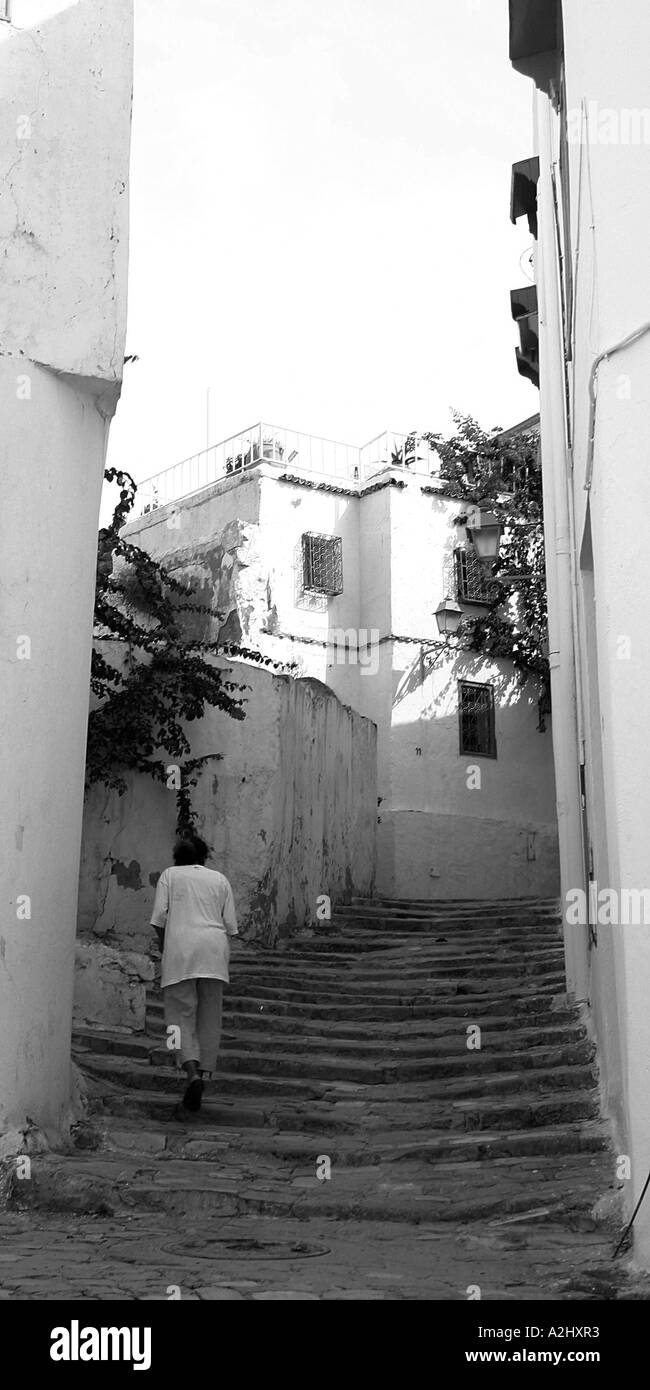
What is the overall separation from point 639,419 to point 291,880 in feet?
28.7

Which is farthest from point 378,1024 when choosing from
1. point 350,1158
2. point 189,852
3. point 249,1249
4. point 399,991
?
point 249,1249

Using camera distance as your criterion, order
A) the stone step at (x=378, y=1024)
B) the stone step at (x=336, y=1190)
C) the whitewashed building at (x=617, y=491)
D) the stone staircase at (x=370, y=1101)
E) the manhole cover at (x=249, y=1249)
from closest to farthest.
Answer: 1. the whitewashed building at (x=617, y=491)
2. the manhole cover at (x=249, y=1249)
3. the stone step at (x=336, y=1190)
4. the stone staircase at (x=370, y=1101)
5. the stone step at (x=378, y=1024)

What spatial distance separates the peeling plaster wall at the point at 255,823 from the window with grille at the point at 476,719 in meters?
5.62

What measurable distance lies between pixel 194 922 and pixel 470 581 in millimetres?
14531

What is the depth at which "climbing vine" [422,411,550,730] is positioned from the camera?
21.3 m

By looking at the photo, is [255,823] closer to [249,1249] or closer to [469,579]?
[249,1249]

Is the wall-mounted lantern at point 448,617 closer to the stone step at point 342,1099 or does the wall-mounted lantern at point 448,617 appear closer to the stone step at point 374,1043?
the stone step at point 374,1043

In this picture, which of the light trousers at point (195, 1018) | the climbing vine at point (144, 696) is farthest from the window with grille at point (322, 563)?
the light trousers at point (195, 1018)

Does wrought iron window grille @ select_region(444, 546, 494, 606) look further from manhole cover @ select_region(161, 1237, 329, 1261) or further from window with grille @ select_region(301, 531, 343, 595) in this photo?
manhole cover @ select_region(161, 1237, 329, 1261)

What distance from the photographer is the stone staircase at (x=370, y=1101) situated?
6.13 meters

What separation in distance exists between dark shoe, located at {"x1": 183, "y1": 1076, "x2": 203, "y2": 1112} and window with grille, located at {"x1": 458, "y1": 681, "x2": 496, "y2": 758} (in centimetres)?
1385

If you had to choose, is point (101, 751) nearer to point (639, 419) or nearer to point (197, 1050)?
point (197, 1050)

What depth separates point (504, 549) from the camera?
21359 millimetres
